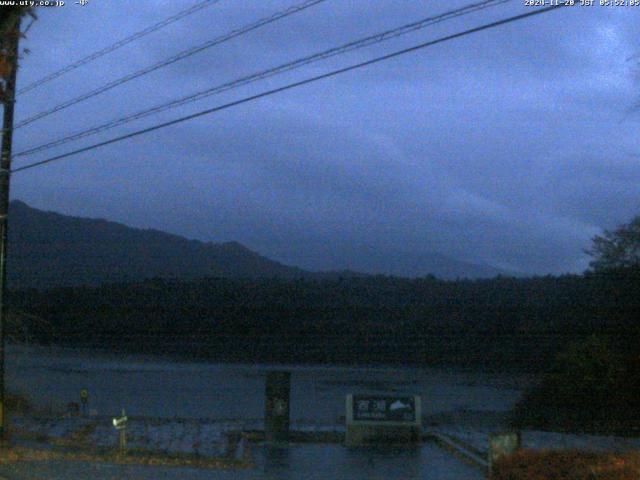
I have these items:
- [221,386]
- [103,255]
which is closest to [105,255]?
[103,255]

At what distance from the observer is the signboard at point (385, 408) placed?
63.1 feet

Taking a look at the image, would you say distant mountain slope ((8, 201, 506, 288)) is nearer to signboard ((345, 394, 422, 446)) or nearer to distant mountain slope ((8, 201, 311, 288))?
distant mountain slope ((8, 201, 311, 288))

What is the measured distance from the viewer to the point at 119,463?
581 inches

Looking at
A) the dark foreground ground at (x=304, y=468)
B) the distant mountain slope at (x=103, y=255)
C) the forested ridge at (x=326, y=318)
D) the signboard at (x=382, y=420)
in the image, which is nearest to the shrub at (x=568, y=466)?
the dark foreground ground at (x=304, y=468)

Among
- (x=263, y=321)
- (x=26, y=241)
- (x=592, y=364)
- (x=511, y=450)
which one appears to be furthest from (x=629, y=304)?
(x=26, y=241)

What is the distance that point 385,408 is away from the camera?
63.8ft

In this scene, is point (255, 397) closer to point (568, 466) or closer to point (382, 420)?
point (382, 420)

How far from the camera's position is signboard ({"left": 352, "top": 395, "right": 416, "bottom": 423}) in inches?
757

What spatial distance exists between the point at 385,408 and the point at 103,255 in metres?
43.1

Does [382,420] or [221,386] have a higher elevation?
[221,386]

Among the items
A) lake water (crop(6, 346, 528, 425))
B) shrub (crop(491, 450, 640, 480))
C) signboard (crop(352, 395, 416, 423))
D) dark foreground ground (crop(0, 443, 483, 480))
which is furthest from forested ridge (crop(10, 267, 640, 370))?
shrub (crop(491, 450, 640, 480))

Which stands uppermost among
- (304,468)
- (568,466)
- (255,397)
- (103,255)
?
(103,255)

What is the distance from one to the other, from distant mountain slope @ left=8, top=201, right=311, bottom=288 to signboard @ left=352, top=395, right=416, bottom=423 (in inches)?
1357

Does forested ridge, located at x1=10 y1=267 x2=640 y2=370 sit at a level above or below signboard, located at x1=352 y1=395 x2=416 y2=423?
above
